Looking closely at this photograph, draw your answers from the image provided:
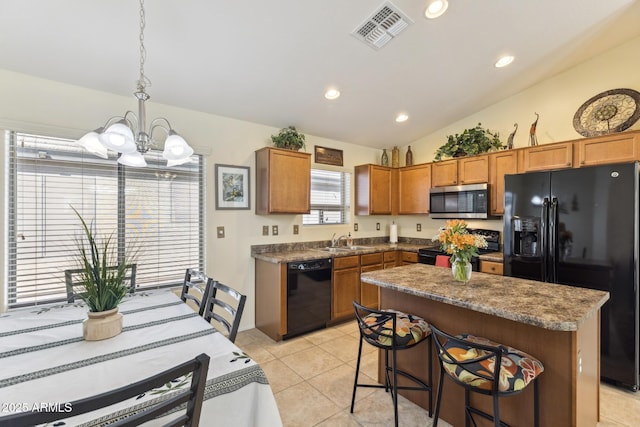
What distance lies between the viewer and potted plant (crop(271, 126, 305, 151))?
11.6 feet

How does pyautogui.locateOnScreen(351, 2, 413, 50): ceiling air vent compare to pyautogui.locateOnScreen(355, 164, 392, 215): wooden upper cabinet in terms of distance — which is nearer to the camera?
pyautogui.locateOnScreen(351, 2, 413, 50): ceiling air vent

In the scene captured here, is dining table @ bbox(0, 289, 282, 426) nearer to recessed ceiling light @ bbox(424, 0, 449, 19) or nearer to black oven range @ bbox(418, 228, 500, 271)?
recessed ceiling light @ bbox(424, 0, 449, 19)

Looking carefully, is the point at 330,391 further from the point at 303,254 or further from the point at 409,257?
the point at 409,257

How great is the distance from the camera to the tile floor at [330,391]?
1.97 m

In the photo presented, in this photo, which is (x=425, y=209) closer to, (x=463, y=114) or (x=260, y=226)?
(x=463, y=114)

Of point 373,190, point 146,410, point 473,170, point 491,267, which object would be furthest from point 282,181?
point 146,410

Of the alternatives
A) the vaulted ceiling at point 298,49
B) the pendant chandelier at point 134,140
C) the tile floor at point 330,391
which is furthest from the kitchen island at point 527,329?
the vaulted ceiling at point 298,49

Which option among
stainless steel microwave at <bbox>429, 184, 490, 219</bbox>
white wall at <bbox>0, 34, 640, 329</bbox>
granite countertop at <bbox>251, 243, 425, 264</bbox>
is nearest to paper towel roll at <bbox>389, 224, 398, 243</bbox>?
granite countertop at <bbox>251, 243, 425, 264</bbox>

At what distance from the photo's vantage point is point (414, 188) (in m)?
4.46

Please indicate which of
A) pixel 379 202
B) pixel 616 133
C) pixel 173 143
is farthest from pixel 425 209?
pixel 173 143

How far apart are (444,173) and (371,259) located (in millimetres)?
1600

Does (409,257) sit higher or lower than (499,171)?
lower

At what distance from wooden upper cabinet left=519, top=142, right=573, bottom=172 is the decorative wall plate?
349 millimetres

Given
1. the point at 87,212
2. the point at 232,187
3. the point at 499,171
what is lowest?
the point at 87,212
